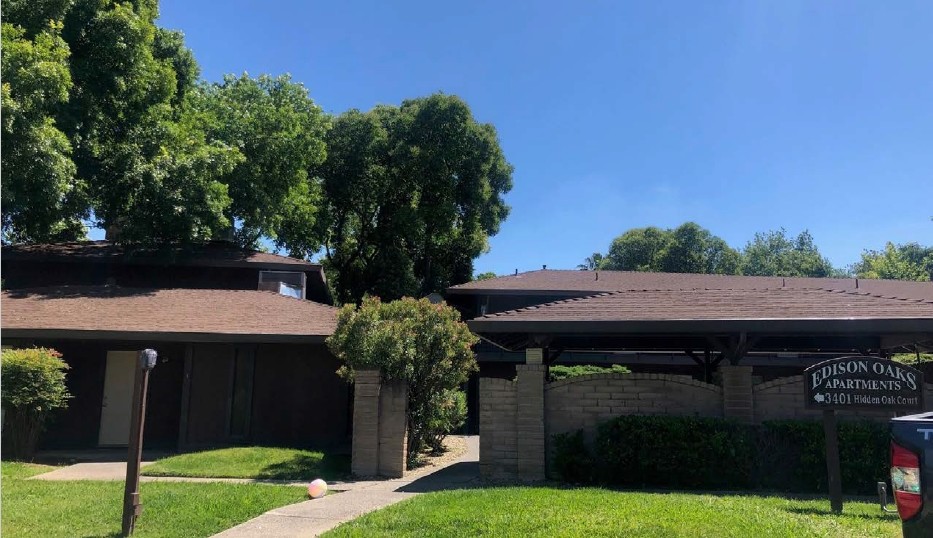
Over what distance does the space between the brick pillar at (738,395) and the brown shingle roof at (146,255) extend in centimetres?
1341

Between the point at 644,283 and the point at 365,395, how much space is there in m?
16.1

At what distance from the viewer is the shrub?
11727 mm

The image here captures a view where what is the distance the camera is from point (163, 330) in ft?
46.4

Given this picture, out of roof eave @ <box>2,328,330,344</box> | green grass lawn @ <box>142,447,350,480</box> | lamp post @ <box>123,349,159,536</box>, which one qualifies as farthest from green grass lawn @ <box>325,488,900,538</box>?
roof eave @ <box>2,328,330,344</box>

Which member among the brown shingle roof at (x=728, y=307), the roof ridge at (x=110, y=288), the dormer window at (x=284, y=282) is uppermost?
the dormer window at (x=284, y=282)

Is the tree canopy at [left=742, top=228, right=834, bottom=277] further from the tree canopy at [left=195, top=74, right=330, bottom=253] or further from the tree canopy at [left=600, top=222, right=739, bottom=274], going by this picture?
the tree canopy at [left=195, top=74, right=330, bottom=253]

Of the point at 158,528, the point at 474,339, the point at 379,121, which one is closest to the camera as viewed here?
the point at 158,528

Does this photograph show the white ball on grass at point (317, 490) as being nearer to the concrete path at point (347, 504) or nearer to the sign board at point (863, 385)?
the concrete path at point (347, 504)

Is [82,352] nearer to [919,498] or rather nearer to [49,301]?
[49,301]

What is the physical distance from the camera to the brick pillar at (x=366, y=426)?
11375 millimetres

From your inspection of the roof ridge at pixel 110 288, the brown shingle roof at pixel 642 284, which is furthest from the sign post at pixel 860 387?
the brown shingle roof at pixel 642 284

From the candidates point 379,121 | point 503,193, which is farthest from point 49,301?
point 503,193

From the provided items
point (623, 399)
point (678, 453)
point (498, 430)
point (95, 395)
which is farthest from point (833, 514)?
point (95, 395)

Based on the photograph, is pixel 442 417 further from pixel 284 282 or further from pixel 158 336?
pixel 284 282
